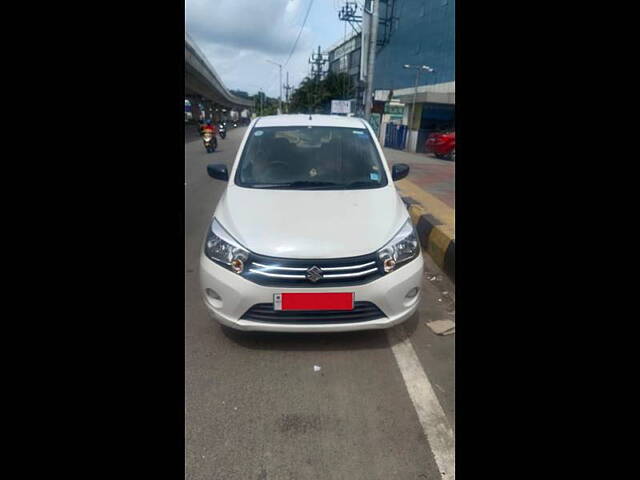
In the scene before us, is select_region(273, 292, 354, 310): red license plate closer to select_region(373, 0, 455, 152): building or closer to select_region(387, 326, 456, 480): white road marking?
select_region(387, 326, 456, 480): white road marking

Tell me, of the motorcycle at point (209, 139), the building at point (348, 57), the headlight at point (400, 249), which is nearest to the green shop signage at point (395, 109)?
the motorcycle at point (209, 139)

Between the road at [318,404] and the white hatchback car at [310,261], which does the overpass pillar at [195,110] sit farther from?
the road at [318,404]

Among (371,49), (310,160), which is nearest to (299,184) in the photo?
(310,160)

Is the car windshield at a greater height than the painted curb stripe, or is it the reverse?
the car windshield

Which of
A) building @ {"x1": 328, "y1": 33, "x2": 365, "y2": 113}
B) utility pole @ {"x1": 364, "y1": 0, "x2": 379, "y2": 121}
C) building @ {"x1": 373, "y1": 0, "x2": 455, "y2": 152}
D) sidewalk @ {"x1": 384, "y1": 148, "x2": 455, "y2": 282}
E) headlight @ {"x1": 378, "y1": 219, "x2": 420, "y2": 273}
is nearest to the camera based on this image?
headlight @ {"x1": 378, "y1": 219, "x2": 420, "y2": 273}

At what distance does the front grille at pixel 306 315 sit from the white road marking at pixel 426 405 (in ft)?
1.54

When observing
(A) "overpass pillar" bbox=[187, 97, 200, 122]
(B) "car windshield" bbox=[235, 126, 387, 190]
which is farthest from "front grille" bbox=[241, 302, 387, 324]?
(A) "overpass pillar" bbox=[187, 97, 200, 122]

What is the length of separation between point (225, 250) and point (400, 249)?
1112 mm

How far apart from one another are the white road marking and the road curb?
1.52 meters

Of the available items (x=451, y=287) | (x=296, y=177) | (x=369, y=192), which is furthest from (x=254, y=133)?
(x=451, y=287)

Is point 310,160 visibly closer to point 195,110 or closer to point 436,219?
point 436,219

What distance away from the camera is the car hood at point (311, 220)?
2.38 metres

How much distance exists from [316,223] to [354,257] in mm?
385

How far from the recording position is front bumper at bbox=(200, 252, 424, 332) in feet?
7.60
